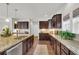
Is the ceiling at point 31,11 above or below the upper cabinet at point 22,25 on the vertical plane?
above

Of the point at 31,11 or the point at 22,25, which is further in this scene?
the point at 31,11

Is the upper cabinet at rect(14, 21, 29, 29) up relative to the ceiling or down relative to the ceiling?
down

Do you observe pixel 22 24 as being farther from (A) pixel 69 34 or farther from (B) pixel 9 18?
(A) pixel 69 34

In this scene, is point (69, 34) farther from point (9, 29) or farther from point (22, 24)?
point (9, 29)

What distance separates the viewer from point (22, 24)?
337 centimetres

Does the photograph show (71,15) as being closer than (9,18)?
No

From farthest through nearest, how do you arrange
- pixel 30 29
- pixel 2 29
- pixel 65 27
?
pixel 65 27
pixel 30 29
pixel 2 29

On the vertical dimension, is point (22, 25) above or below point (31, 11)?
below
